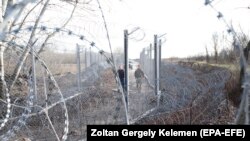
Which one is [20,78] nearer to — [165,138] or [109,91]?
[109,91]

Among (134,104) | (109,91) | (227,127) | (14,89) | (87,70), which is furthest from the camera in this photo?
(87,70)

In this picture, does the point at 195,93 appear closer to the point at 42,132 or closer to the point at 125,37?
the point at 125,37

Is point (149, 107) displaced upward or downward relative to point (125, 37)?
downward

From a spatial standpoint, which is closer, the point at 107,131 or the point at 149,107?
the point at 107,131

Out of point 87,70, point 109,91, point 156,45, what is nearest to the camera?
point 156,45

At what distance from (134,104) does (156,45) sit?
5.77ft

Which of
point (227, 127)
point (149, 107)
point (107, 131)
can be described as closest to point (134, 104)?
point (149, 107)

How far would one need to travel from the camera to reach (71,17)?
486 inches

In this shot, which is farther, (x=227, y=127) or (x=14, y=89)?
(x=14, y=89)

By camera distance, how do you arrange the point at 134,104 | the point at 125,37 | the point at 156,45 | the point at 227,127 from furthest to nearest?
the point at 156,45 < the point at 134,104 < the point at 125,37 < the point at 227,127

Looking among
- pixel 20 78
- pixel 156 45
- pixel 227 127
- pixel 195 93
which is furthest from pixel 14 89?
pixel 227 127

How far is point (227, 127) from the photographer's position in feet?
12.3

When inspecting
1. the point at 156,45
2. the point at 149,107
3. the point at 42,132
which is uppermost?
the point at 156,45

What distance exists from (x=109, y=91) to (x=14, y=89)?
13.4 feet
